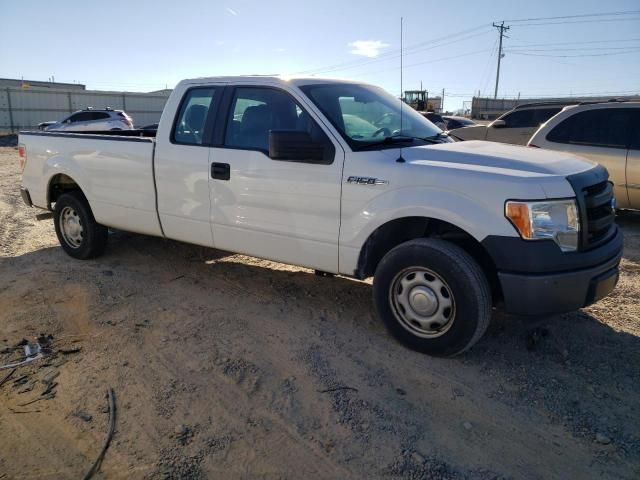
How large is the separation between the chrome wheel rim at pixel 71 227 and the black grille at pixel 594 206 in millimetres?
5231

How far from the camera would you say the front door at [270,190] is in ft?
13.4

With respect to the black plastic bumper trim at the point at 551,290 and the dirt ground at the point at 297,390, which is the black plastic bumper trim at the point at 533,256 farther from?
the dirt ground at the point at 297,390

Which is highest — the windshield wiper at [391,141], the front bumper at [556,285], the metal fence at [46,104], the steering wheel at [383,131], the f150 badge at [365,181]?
the metal fence at [46,104]

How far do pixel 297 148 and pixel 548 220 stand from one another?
181 cm

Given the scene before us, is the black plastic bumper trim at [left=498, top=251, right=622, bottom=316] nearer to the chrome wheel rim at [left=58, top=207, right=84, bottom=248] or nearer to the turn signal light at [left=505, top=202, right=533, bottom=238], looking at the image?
the turn signal light at [left=505, top=202, right=533, bottom=238]

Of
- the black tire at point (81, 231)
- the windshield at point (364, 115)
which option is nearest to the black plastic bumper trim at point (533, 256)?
the windshield at point (364, 115)

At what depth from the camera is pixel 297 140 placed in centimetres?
386

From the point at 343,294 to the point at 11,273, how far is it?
3687 mm

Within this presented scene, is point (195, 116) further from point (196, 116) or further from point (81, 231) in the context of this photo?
point (81, 231)

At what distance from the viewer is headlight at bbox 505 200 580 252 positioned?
3258mm

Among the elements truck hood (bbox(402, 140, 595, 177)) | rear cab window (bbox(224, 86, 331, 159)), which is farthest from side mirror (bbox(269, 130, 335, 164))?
truck hood (bbox(402, 140, 595, 177))

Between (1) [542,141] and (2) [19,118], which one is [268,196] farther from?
(2) [19,118]

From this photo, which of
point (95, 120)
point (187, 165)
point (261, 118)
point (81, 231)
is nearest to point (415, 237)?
point (261, 118)

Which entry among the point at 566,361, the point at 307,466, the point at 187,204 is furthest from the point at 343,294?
the point at 307,466
